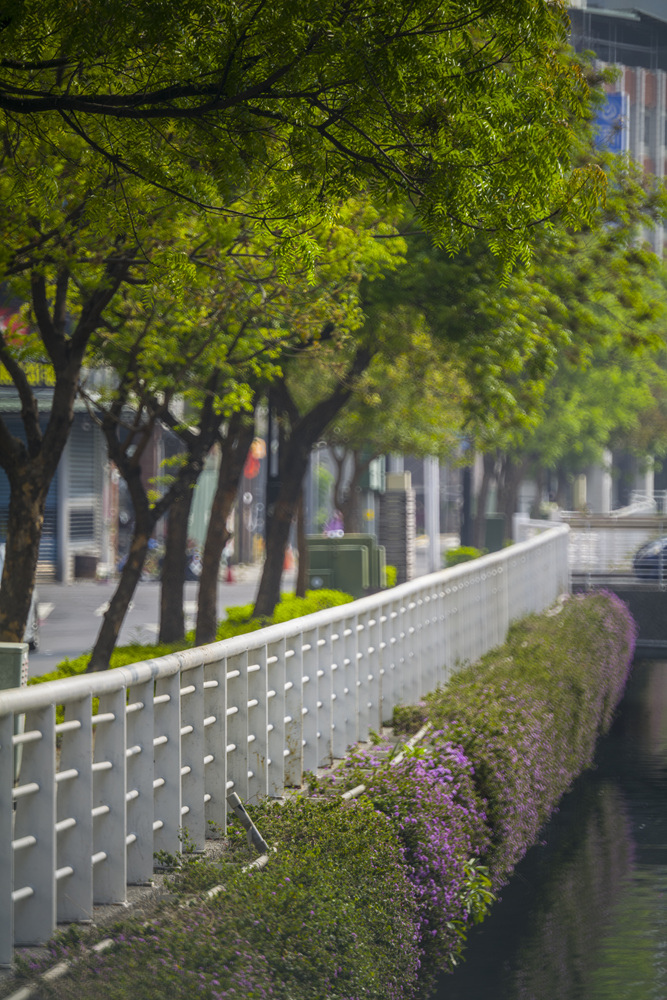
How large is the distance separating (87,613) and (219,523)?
955cm

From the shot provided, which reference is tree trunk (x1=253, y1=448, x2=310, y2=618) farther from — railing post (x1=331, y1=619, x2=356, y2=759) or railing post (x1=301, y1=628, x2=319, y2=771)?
railing post (x1=301, y1=628, x2=319, y2=771)

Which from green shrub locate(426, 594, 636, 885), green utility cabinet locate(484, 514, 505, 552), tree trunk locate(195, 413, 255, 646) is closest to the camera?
green shrub locate(426, 594, 636, 885)

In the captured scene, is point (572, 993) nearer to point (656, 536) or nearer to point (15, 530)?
Answer: point (15, 530)

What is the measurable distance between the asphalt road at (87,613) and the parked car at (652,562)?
301 inches

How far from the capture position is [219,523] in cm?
1764

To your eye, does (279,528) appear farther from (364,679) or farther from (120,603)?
(364,679)

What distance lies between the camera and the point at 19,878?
508 cm

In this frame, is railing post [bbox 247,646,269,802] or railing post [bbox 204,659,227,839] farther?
railing post [bbox 247,646,269,802]

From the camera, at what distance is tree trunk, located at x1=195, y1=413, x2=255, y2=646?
54.9ft

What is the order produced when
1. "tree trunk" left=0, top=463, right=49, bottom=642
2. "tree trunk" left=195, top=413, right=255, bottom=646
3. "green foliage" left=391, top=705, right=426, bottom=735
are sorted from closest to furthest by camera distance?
"tree trunk" left=0, top=463, right=49, bottom=642 < "green foliage" left=391, top=705, right=426, bottom=735 < "tree trunk" left=195, top=413, right=255, bottom=646

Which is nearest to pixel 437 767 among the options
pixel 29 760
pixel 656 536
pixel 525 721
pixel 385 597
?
pixel 525 721

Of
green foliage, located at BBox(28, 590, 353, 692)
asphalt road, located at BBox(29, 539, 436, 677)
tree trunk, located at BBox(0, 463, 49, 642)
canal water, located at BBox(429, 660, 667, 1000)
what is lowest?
canal water, located at BBox(429, 660, 667, 1000)

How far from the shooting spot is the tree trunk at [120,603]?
498 inches

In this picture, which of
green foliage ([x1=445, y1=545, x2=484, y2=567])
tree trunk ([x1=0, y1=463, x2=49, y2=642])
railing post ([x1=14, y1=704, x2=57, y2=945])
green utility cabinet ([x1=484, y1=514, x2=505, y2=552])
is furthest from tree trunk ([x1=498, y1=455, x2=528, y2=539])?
railing post ([x1=14, y1=704, x2=57, y2=945])
